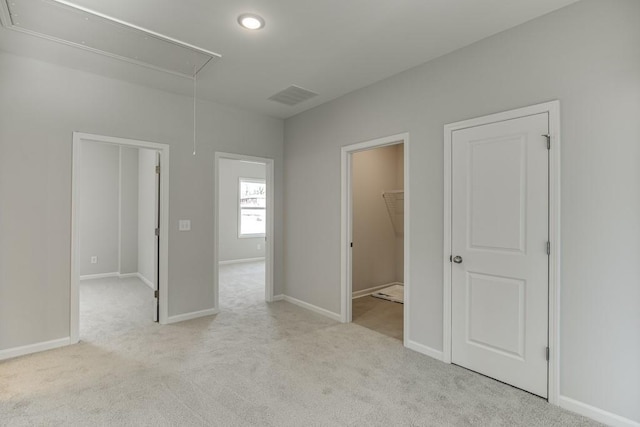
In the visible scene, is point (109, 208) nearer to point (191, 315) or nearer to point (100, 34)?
point (191, 315)

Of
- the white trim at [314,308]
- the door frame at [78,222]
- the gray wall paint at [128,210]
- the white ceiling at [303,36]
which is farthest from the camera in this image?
the gray wall paint at [128,210]

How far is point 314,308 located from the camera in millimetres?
4234

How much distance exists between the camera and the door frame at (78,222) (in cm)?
316

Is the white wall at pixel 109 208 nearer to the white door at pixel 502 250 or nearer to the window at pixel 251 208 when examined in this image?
the window at pixel 251 208

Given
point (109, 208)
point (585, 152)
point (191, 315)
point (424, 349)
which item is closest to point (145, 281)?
point (109, 208)

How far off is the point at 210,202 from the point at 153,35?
2031 millimetres

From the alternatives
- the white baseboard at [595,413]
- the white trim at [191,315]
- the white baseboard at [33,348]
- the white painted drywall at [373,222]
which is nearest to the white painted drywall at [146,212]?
the white trim at [191,315]

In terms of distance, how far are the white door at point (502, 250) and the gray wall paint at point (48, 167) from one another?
3.07 metres

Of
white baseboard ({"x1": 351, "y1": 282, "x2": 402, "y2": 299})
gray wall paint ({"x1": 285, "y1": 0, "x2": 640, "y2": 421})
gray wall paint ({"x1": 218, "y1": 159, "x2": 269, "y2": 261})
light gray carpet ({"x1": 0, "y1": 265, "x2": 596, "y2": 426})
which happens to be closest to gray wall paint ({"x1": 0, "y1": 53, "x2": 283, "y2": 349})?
light gray carpet ({"x1": 0, "y1": 265, "x2": 596, "y2": 426})

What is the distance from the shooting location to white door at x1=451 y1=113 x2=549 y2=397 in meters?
2.28

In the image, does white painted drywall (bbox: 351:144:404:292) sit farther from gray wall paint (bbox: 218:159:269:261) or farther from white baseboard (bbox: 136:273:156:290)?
gray wall paint (bbox: 218:159:269:261)

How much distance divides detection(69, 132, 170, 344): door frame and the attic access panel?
920 millimetres

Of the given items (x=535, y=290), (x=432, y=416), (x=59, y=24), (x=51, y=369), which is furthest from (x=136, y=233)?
(x=535, y=290)

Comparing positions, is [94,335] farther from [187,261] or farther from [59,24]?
[59,24]
